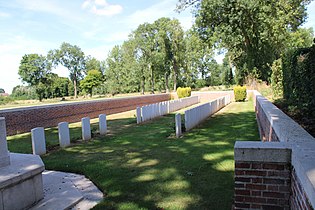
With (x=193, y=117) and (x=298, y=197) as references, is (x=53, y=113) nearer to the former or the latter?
(x=193, y=117)

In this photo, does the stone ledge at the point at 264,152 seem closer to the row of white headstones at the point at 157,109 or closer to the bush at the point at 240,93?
the row of white headstones at the point at 157,109

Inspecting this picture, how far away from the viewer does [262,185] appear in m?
2.74

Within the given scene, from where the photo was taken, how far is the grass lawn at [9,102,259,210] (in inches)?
A: 145

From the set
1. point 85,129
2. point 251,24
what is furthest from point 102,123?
point 251,24

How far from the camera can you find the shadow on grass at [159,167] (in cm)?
367

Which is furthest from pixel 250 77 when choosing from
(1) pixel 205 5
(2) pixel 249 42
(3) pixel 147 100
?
(3) pixel 147 100

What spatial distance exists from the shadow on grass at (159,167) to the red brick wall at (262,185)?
2.14ft

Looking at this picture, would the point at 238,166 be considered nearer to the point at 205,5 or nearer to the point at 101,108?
the point at 101,108

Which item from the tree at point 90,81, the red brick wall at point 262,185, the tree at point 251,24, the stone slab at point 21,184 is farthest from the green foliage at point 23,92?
the red brick wall at point 262,185

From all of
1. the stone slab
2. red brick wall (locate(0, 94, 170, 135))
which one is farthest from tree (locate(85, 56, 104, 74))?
the stone slab

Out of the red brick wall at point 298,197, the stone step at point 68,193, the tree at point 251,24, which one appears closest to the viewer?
the red brick wall at point 298,197

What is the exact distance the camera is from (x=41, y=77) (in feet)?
181

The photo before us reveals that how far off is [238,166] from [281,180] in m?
0.46

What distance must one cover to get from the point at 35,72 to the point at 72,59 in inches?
430
